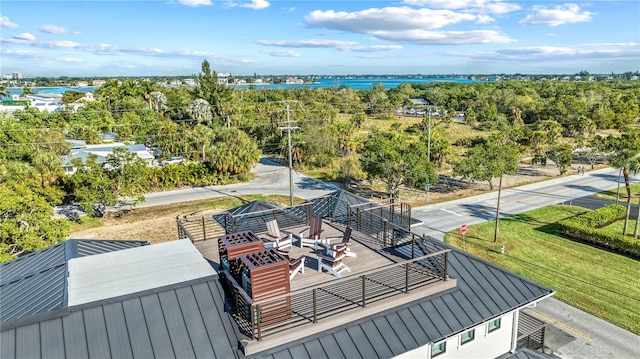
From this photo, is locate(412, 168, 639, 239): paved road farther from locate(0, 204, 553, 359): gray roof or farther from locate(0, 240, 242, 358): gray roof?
locate(0, 240, 242, 358): gray roof

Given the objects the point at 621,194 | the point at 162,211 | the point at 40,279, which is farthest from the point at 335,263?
the point at 621,194

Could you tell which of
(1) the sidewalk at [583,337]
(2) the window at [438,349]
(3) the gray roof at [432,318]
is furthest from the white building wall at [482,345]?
(1) the sidewalk at [583,337]

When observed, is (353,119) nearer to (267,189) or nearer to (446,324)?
(267,189)

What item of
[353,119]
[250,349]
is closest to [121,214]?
[250,349]

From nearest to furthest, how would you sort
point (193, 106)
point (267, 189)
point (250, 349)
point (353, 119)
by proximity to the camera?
Result: point (250, 349) → point (267, 189) → point (193, 106) → point (353, 119)

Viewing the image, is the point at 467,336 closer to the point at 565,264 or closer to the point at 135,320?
the point at 135,320

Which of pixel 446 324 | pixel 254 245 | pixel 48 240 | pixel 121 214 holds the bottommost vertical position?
pixel 121 214
